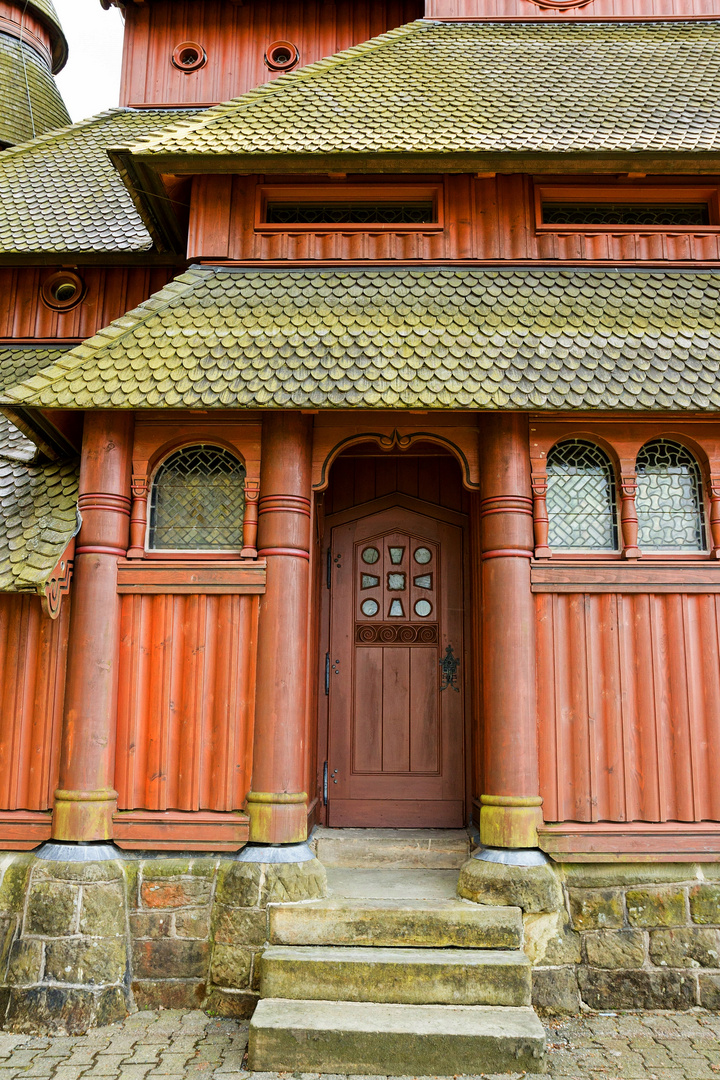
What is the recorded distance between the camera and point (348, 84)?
7.29m

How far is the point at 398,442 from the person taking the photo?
5953 millimetres

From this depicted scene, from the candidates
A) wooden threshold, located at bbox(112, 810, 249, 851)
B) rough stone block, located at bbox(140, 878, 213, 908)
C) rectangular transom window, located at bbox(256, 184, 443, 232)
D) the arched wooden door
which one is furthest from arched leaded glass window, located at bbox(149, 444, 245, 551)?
rough stone block, located at bbox(140, 878, 213, 908)

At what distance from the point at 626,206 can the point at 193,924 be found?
6186 millimetres

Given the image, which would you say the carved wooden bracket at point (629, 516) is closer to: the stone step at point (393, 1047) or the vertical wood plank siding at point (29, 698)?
the stone step at point (393, 1047)

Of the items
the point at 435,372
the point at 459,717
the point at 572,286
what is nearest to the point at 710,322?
the point at 572,286

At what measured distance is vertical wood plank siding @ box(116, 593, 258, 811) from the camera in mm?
5527

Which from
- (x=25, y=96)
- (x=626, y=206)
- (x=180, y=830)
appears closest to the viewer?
(x=180, y=830)

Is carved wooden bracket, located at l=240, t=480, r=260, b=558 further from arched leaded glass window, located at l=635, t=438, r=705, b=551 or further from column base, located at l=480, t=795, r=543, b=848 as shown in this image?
arched leaded glass window, located at l=635, t=438, r=705, b=551

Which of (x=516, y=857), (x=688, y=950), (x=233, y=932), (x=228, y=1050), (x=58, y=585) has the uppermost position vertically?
(x=58, y=585)

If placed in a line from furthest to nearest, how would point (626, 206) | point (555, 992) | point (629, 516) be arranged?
point (626, 206) → point (629, 516) → point (555, 992)

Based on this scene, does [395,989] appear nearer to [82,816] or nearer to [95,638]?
→ [82,816]

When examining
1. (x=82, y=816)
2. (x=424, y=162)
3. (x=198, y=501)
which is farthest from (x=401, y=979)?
(x=424, y=162)

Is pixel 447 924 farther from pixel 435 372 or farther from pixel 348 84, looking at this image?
pixel 348 84

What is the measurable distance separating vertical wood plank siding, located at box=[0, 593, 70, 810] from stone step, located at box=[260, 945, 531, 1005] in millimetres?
1998
